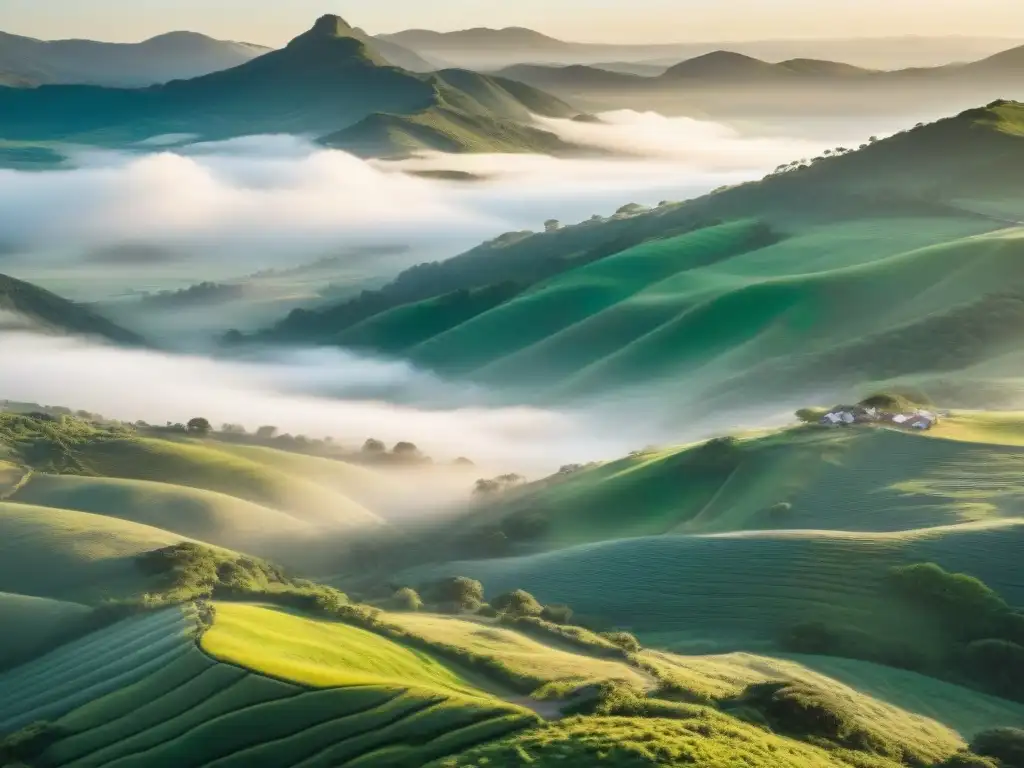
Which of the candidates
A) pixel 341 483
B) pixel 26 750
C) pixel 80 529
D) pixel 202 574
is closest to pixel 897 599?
pixel 202 574

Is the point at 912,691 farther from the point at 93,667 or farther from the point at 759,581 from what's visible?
the point at 93,667

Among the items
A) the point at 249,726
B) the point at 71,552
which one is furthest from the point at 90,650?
the point at 71,552

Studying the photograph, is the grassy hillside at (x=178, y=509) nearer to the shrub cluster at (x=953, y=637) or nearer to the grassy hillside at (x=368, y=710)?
the grassy hillside at (x=368, y=710)

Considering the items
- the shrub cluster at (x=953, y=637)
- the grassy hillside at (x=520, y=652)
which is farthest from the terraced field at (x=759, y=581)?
the grassy hillside at (x=520, y=652)

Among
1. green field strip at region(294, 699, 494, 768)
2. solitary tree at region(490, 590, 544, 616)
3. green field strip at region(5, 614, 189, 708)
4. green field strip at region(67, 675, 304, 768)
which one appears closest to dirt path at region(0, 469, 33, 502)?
green field strip at region(5, 614, 189, 708)

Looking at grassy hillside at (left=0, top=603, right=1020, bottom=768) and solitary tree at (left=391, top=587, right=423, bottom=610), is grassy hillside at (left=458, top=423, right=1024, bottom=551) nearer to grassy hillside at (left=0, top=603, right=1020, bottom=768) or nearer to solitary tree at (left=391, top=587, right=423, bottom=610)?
solitary tree at (left=391, top=587, right=423, bottom=610)

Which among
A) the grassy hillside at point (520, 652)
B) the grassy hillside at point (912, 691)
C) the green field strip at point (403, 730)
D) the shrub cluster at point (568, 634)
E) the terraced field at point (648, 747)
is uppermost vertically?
the green field strip at point (403, 730)

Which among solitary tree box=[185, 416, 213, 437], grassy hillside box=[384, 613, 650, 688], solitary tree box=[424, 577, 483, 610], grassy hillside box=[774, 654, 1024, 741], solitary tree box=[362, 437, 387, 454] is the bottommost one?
solitary tree box=[362, 437, 387, 454]
